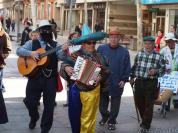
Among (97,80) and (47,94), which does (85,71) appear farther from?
(47,94)

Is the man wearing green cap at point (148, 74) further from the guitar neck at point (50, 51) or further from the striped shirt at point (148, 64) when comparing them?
the guitar neck at point (50, 51)

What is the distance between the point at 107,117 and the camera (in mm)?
8938

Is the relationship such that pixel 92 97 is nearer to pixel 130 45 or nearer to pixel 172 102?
pixel 172 102

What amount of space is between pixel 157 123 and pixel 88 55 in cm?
331

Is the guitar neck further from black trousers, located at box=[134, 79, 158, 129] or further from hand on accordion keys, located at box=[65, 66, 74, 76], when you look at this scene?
black trousers, located at box=[134, 79, 158, 129]

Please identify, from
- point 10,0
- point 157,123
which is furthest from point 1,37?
point 10,0

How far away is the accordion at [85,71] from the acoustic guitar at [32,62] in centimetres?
84

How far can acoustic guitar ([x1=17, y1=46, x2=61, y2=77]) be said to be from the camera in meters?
7.45

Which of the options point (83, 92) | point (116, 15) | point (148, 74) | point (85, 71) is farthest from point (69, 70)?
point (116, 15)

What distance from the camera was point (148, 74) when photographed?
8.46 meters

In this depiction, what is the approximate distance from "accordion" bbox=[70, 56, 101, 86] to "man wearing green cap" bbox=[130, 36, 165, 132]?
2.04 metres

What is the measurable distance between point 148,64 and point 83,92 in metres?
2.23

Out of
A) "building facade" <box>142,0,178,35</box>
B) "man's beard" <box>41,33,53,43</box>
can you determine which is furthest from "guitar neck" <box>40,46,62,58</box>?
"building facade" <box>142,0,178,35</box>

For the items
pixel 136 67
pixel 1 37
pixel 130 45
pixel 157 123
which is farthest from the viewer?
pixel 130 45
